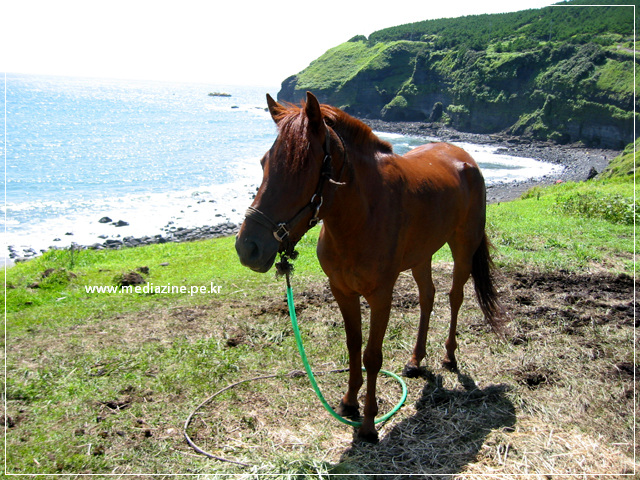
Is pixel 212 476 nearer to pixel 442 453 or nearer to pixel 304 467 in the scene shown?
pixel 304 467

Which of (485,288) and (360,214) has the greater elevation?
(360,214)

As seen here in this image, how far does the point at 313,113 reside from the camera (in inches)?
120

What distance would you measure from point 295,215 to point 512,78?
252 feet

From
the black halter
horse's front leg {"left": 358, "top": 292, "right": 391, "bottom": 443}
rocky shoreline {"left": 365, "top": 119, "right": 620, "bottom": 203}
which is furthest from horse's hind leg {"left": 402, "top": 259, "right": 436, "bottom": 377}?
rocky shoreline {"left": 365, "top": 119, "right": 620, "bottom": 203}

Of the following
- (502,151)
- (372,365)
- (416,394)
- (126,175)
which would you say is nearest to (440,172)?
(372,365)

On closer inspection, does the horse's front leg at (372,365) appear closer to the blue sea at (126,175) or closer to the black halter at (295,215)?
the black halter at (295,215)

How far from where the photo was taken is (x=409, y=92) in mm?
82938

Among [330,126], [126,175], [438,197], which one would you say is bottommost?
[126,175]

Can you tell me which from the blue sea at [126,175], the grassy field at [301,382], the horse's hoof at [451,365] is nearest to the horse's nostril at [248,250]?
the grassy field at [301,382]

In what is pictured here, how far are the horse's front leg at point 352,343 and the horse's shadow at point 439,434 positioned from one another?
364mm

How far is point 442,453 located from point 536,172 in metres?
40.6

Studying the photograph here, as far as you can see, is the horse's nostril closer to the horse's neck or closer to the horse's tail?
the horse's neck

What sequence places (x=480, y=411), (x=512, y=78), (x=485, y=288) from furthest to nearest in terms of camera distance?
1. (x=512, y=78)
2. (x=485, y=288)
3. (x=480, y=411)

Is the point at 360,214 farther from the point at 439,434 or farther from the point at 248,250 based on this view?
the point at 439,434
